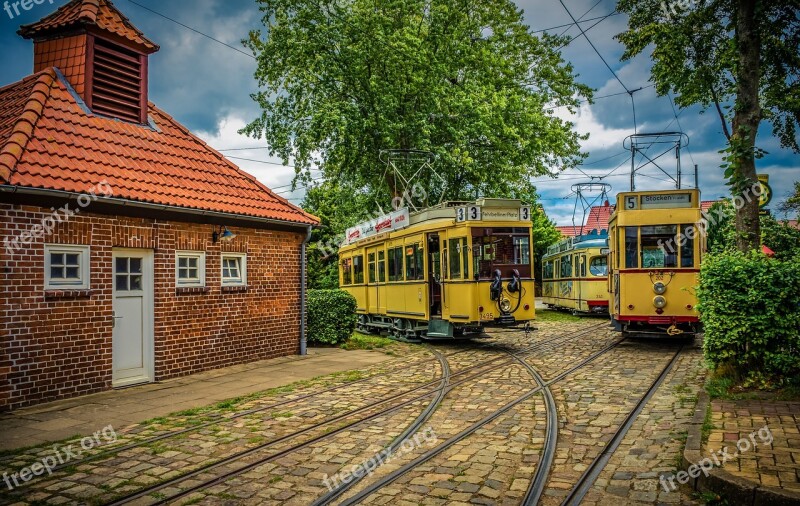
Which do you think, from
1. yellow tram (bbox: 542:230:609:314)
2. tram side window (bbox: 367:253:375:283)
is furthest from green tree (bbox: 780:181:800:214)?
tram side window (bbox: 367:253:375:283)

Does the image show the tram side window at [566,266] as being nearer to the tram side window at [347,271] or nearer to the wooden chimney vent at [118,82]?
the tram side window at [347,271]

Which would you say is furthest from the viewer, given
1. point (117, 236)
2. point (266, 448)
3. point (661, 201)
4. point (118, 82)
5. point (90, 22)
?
point (661, 201)

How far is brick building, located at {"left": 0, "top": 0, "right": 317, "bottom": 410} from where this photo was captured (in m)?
8.57

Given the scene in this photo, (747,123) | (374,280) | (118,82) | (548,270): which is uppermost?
(118,82)

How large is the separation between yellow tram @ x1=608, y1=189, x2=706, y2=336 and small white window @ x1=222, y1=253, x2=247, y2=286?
29.1ft

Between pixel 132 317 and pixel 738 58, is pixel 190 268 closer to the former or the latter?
pixel 132 317

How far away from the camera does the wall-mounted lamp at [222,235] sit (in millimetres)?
11821

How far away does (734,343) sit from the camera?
8.02 m

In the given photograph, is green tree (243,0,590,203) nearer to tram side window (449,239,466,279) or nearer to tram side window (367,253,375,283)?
tram side window (367,253,375,283)

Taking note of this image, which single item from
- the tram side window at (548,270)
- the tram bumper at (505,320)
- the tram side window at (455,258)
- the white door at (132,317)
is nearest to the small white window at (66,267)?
the white door at (132,317)

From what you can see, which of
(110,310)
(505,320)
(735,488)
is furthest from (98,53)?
(735,488)

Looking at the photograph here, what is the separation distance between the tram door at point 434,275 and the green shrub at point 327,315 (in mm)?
2265

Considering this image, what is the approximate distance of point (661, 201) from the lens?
13.8m

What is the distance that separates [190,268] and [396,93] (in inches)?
481
